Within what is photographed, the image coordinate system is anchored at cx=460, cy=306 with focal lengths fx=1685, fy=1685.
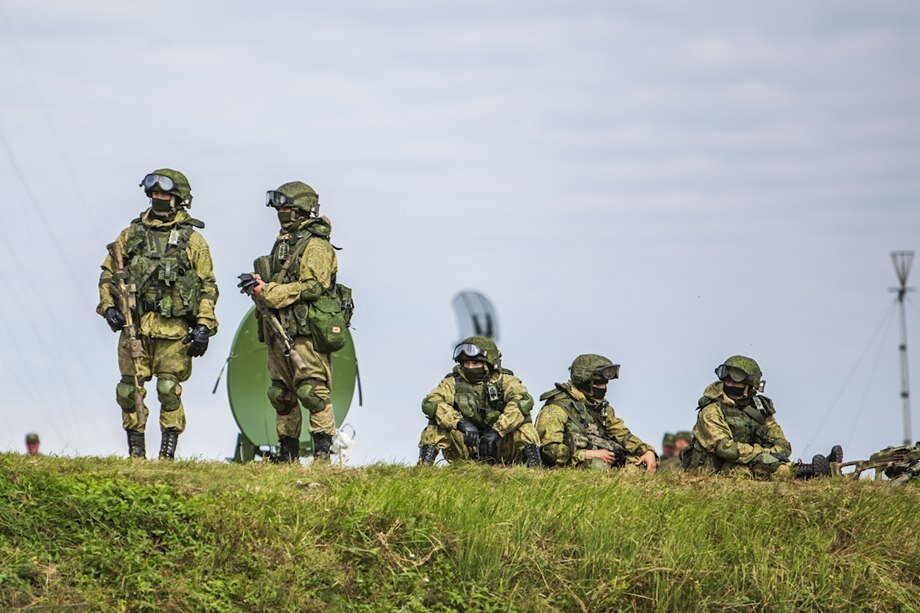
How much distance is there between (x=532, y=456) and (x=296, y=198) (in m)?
3.38

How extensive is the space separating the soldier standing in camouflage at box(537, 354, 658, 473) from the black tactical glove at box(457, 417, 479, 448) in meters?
0.83

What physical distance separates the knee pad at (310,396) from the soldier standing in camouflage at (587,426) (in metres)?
2.44

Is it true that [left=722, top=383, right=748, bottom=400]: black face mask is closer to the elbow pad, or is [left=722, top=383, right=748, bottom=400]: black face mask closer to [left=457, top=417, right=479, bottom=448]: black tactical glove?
the elbow pad

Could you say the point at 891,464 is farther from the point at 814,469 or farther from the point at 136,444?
the point at 136,444

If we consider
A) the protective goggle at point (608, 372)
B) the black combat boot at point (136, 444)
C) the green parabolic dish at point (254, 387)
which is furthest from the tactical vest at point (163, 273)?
the green parabolic dish at point (254, 387)

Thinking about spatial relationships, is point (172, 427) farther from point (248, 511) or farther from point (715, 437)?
point (715, 437)

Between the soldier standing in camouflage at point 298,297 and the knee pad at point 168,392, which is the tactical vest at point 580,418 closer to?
the soldier standing in camouflage at point 298,297

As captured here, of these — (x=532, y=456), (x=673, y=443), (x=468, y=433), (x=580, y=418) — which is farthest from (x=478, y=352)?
(x=673, y=443)

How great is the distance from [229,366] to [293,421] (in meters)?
4.78

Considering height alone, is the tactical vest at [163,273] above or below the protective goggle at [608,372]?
above

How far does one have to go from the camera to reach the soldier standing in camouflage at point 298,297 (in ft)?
52.1

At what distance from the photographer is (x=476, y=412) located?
1673 cm

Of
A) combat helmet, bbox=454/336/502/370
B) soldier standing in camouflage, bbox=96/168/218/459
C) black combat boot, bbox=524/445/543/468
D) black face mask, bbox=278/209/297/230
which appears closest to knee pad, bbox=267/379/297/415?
soldier standing in camouflage, bbox=96/168/218/459

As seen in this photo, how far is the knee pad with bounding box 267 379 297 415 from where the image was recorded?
53.5 ft
